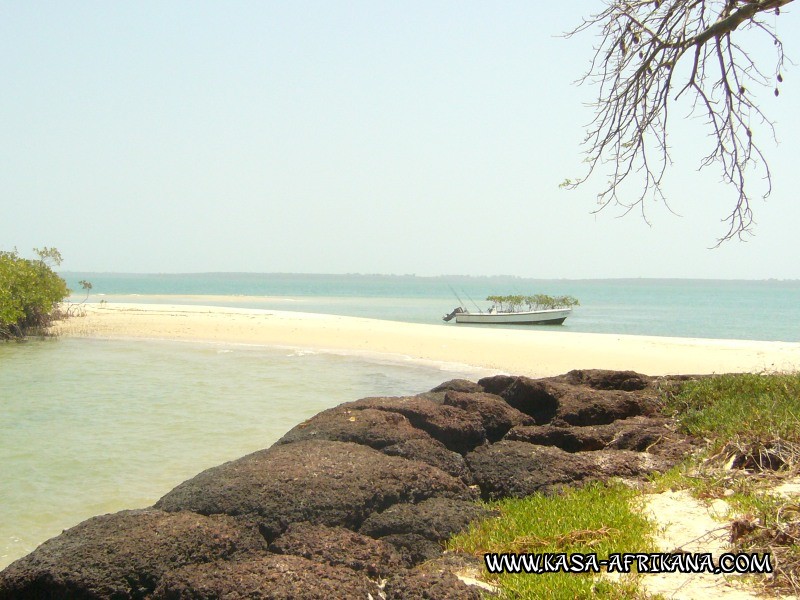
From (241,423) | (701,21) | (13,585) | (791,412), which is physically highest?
(701,21)

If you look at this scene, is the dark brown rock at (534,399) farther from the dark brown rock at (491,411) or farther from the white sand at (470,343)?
the white sand at (470,343)

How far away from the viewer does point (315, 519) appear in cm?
447

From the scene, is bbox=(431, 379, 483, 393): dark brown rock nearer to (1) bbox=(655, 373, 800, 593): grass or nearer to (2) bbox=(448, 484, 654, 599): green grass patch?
(1) bbox=(655, 373, 800, 593): grass

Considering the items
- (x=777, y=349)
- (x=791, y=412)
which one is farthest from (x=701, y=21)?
(x=777, y=349)

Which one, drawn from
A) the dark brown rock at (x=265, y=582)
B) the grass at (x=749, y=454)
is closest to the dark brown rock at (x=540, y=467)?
the grass at (x=749, y=454)

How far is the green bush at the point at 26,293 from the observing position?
2464 centimetres

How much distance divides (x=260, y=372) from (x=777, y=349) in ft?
55.3

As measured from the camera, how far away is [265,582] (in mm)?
3543

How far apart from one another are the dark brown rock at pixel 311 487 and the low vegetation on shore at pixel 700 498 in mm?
588

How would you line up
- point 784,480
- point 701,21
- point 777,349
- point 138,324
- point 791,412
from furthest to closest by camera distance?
point 138,324
point 777,349
point 701,21
point 791,412
point 784,480

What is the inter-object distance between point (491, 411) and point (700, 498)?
2362 mm

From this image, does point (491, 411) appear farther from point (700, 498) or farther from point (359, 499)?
point (359, 499)

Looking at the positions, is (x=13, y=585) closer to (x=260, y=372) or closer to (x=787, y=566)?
(x=787, y=566)

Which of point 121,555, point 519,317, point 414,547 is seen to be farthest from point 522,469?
point 519,317
